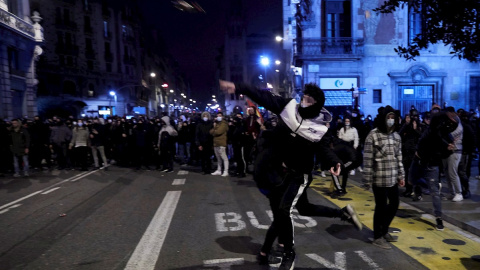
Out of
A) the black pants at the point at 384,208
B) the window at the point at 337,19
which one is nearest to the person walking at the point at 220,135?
the black pants at the point at 384,208

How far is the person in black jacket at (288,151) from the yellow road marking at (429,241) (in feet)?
5.70

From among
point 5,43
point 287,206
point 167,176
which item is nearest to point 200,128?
point 167,176

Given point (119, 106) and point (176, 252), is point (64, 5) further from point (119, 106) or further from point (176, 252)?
point (176, 252)

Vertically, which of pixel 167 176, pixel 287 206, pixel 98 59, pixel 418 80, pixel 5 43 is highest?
pixel 98 59

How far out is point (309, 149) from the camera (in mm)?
3668

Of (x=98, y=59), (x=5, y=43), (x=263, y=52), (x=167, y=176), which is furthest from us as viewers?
(x=263, y=52)

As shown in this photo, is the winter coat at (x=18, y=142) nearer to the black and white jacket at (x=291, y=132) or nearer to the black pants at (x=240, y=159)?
the black pants at (x=240, y=159)

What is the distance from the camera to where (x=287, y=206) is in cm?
359

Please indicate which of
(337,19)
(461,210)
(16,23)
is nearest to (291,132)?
(461,210)

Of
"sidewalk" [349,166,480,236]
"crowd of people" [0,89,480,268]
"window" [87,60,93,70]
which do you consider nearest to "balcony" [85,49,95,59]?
"window" [87,60,93,70]

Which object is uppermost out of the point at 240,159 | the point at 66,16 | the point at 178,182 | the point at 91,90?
the point at 66,16

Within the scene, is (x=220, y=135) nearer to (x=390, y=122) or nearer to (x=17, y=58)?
(x=390, y=122)

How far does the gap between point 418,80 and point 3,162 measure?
22.0 m

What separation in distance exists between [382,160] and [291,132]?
1.80 m
